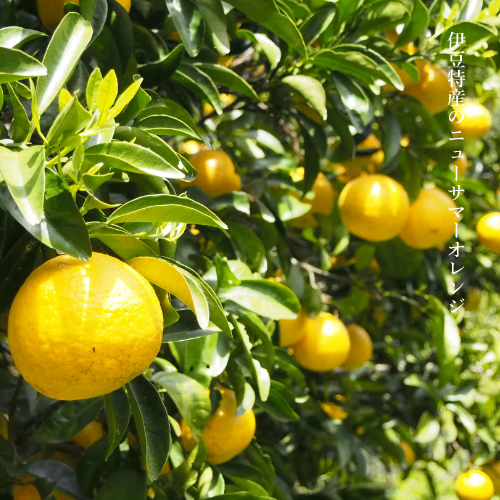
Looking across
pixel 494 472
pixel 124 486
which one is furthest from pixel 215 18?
→ pixel 494 472

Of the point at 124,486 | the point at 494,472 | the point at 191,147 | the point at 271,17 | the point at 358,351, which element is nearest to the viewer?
the point at 124,486

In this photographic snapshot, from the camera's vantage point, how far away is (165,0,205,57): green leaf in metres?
0.89

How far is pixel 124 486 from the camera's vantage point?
2.94 ft

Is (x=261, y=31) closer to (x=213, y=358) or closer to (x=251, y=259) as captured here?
(x=251, y=259)

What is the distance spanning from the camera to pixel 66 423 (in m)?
0.95

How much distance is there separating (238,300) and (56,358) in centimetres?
48

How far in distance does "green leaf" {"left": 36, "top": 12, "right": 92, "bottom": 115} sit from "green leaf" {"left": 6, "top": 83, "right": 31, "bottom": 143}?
2 cm

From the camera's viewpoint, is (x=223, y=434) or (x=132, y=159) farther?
(x=223, y=434)

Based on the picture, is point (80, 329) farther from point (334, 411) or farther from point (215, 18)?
point (334, 411)

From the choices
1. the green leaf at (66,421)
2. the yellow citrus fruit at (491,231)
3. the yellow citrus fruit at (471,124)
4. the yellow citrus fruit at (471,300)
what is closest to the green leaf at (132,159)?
the green leaf at (66,421)

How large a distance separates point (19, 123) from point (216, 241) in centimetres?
61

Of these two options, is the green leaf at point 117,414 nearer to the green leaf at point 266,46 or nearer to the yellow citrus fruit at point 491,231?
the green leaf at point 266,46

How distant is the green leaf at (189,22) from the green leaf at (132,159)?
322mm

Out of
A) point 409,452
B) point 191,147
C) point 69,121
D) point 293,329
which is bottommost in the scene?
point 409,452
